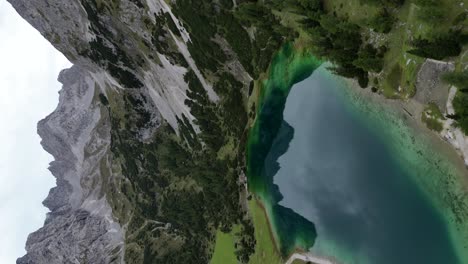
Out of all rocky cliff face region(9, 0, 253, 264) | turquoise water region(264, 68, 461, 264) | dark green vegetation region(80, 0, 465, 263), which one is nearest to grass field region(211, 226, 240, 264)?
dark green vegetation region(80, 0, 465, 263)

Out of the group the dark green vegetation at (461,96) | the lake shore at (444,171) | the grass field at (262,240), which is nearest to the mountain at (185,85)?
the grass field at (262,240)

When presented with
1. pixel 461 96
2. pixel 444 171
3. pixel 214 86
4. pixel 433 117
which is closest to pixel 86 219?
pixel 214 86

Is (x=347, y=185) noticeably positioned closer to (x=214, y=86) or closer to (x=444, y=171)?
(x=444, y=171)

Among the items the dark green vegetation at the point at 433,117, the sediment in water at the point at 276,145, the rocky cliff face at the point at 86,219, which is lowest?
the rocky cliff face at the point at 86,219

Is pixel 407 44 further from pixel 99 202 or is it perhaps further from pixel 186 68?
pixel 99 202

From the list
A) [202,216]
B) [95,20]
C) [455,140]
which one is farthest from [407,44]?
[95,20]

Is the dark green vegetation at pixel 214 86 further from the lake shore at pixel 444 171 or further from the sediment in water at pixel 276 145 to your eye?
the lake shore at pixel 444 171

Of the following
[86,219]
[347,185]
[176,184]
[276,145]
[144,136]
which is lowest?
[86,219]
